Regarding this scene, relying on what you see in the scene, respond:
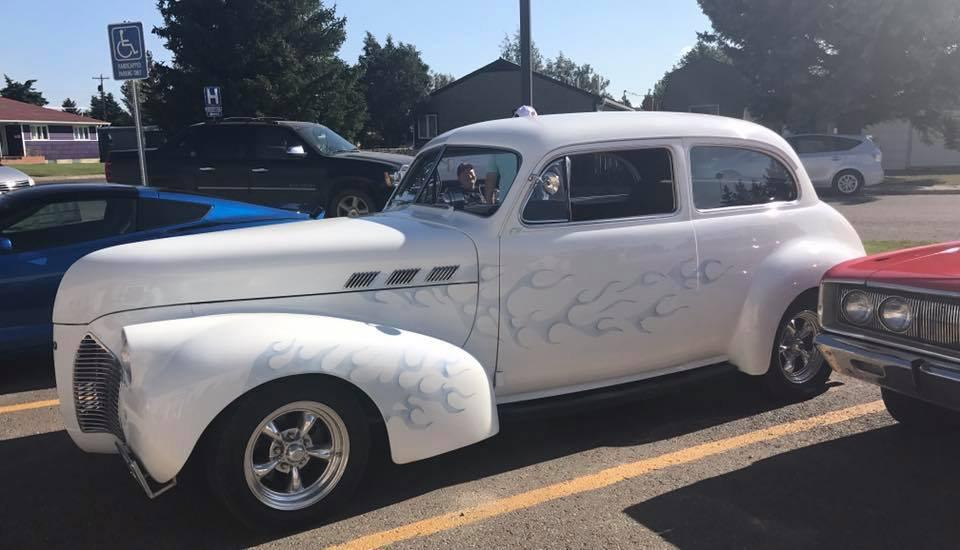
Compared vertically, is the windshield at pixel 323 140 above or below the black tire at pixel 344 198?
above

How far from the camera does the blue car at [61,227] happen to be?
5344mm

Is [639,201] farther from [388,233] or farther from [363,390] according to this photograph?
[363,390]

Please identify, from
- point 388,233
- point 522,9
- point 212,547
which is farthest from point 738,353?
point 522,9

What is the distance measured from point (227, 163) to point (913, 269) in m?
9.51

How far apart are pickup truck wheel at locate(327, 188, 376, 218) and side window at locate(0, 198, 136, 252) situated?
4701mm

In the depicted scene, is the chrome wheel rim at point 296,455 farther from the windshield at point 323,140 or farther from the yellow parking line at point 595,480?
the windshield at point 323,140

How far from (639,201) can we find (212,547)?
2.89m

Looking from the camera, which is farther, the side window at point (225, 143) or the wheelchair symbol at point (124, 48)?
the side window at point (225, 143)

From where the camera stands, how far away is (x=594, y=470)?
3.92 metres

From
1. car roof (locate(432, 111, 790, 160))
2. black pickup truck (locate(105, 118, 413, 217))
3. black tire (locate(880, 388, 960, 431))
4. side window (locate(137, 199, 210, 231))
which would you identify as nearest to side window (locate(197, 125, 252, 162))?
black pickup truck (locate(105, 118, 413, 217))

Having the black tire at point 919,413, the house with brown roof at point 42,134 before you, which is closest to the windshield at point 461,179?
the black tire at point 919,413

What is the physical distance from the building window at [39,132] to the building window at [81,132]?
283 centimetres

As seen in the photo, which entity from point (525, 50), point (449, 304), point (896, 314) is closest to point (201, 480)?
point (449, 304)

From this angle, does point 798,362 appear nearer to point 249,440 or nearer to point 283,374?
point 283,374
